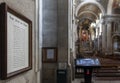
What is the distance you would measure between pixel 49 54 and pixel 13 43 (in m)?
7.96

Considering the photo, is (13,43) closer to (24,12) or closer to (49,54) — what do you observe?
(24,12)

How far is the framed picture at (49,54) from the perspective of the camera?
1059 centimetres

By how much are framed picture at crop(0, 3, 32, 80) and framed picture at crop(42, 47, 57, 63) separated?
7.21 m

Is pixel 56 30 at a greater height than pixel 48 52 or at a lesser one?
greater

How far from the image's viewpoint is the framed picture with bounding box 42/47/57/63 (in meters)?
10.6

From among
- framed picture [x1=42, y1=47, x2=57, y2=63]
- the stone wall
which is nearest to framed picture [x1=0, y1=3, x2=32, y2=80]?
the stone wall

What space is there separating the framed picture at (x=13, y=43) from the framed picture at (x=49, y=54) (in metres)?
7.21

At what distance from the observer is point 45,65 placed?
419 inches

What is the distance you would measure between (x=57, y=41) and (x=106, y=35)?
29.2 metres

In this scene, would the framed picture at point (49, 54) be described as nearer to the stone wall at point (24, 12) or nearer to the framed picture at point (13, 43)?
the stone wall at point (24, 12)
